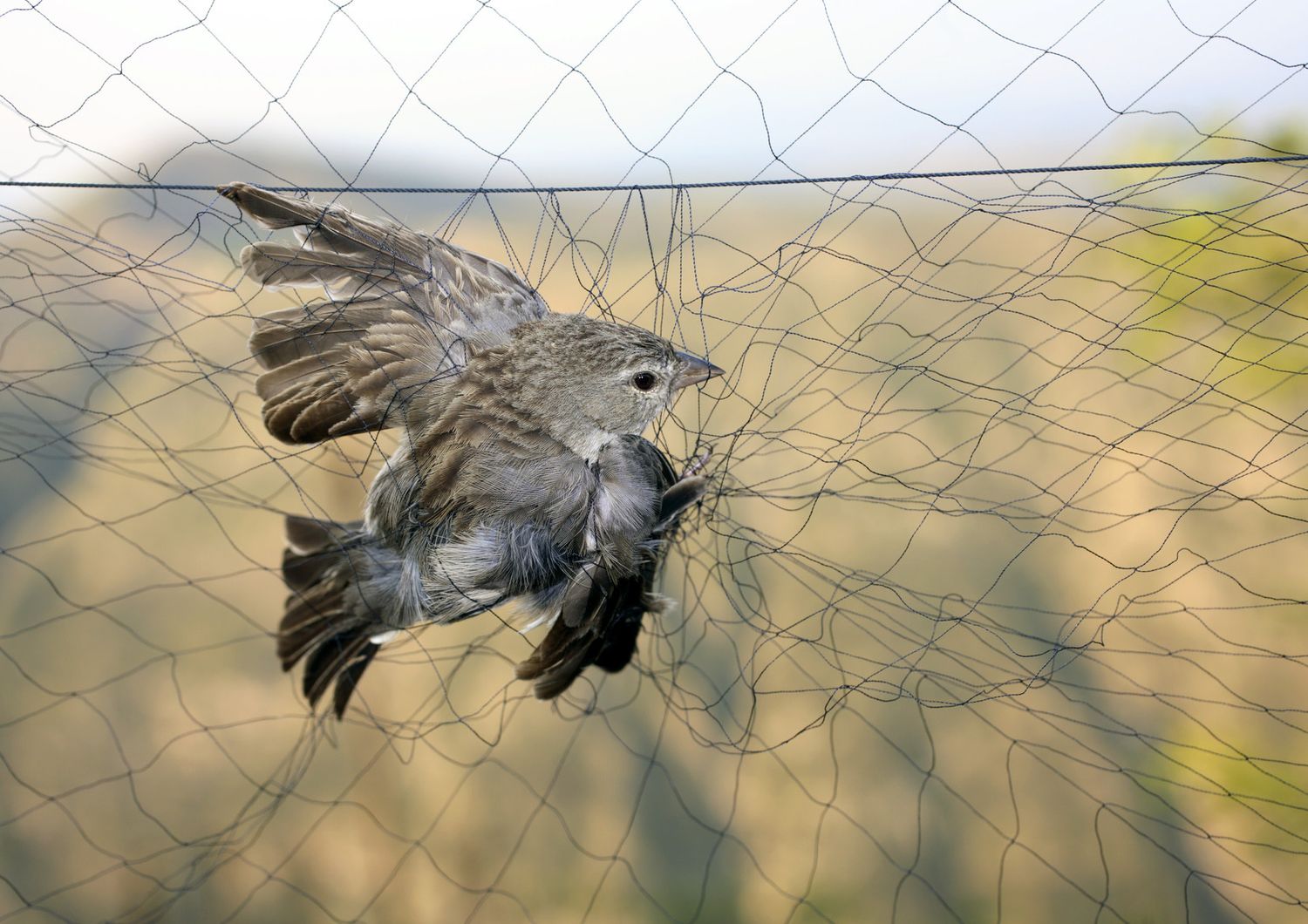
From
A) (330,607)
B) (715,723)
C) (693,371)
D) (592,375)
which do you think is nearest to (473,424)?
(592,375)

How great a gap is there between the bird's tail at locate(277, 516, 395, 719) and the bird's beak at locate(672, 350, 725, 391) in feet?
1.51

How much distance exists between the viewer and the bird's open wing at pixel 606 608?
1.06m

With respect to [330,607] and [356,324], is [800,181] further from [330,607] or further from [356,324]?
[330,607]

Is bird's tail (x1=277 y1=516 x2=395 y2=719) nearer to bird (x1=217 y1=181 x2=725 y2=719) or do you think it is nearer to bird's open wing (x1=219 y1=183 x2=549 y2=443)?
bird (x1=217 y1=181 x2=725 y2=719)

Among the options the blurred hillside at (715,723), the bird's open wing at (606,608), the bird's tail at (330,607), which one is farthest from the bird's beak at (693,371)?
the blurred hillside at (715,723)

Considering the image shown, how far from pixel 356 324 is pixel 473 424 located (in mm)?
235

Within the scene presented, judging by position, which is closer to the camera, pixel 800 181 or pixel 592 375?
pixel 800 181

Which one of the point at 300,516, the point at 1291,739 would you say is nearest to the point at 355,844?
the point at 300,516

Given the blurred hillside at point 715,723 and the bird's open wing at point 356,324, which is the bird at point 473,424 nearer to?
the bird's open wing at point 356,324

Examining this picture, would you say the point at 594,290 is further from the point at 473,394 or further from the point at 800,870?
the point at 800,870

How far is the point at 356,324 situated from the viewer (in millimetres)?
1163

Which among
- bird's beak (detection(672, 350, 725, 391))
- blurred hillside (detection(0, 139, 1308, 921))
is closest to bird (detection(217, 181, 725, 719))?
bird's beak (detection(672, 350, 725, 391))

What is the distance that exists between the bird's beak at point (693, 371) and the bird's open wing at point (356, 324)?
247 millimetres

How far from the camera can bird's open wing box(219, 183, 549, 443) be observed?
1124 millimetres
